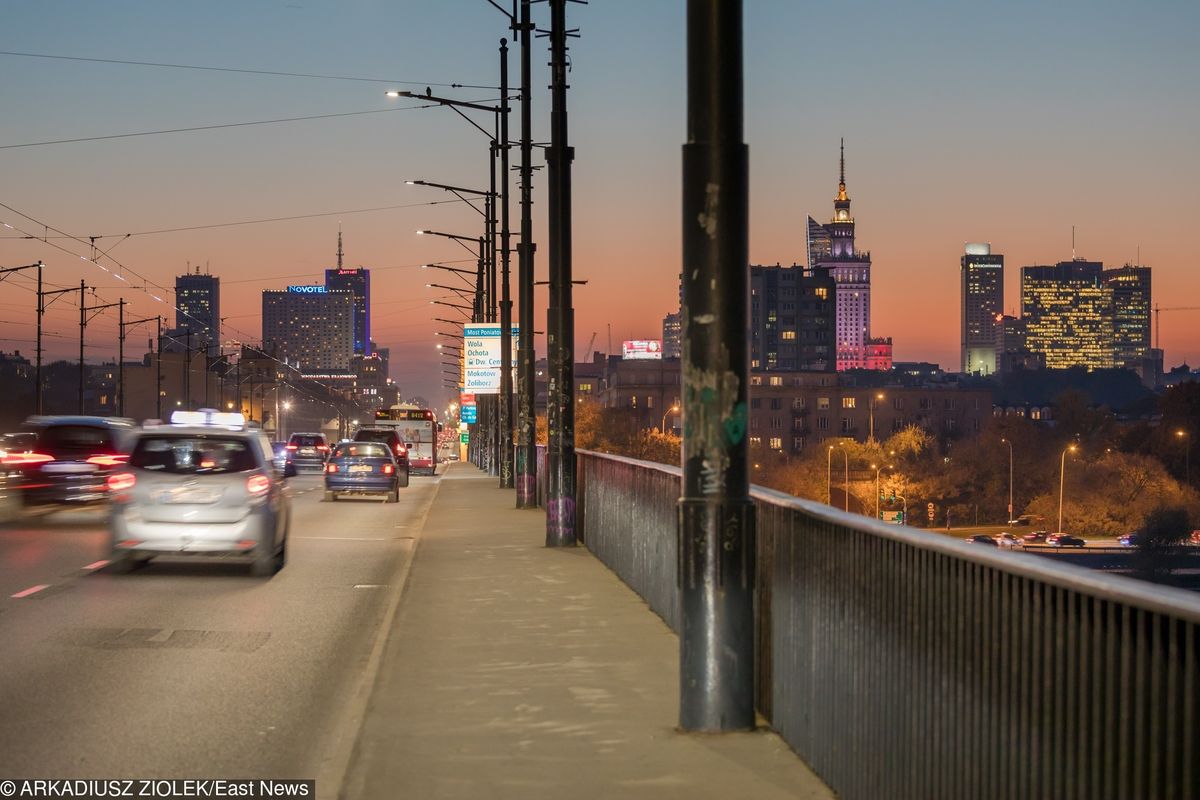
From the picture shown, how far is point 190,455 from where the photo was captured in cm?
1692

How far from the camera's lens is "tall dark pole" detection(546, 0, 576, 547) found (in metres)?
19.8

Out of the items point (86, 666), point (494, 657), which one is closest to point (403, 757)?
point (494, 657)

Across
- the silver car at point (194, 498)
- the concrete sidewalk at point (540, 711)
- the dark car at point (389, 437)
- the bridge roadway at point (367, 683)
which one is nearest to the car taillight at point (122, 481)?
the silver car at point (194, 498)

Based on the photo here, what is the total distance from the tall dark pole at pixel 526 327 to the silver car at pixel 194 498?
12253mm

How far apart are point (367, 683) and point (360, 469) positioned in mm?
24922

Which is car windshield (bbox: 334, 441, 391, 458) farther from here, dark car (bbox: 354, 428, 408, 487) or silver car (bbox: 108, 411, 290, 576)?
silver car (bbox: 108, 411, 290, 576)

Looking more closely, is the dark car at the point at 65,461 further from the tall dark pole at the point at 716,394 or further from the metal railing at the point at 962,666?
the metal railing at the point at 962,666

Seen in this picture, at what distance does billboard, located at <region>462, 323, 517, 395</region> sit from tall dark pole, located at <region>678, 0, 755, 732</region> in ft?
151

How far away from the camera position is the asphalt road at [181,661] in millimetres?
7816

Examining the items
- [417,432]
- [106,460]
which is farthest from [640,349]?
[106,460]

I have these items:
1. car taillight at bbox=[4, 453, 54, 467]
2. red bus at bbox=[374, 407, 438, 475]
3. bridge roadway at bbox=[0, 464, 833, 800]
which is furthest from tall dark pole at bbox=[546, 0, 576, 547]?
red bus at bbox=[374, 407, 438, 475]

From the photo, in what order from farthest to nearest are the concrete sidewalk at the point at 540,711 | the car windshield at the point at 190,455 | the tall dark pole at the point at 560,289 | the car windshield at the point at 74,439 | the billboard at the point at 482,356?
the billboard at the point at 482,356 → the car windshield at the point at 74,439 → the tall dark pole at the point at 560,289 → the car windshield at the point at 190,455 → the concrete sidewalk at the point at 540,711

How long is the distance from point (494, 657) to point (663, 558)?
2.32 metres

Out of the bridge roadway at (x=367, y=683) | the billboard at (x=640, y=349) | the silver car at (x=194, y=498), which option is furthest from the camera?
the billboard at (x=640, y=349)
